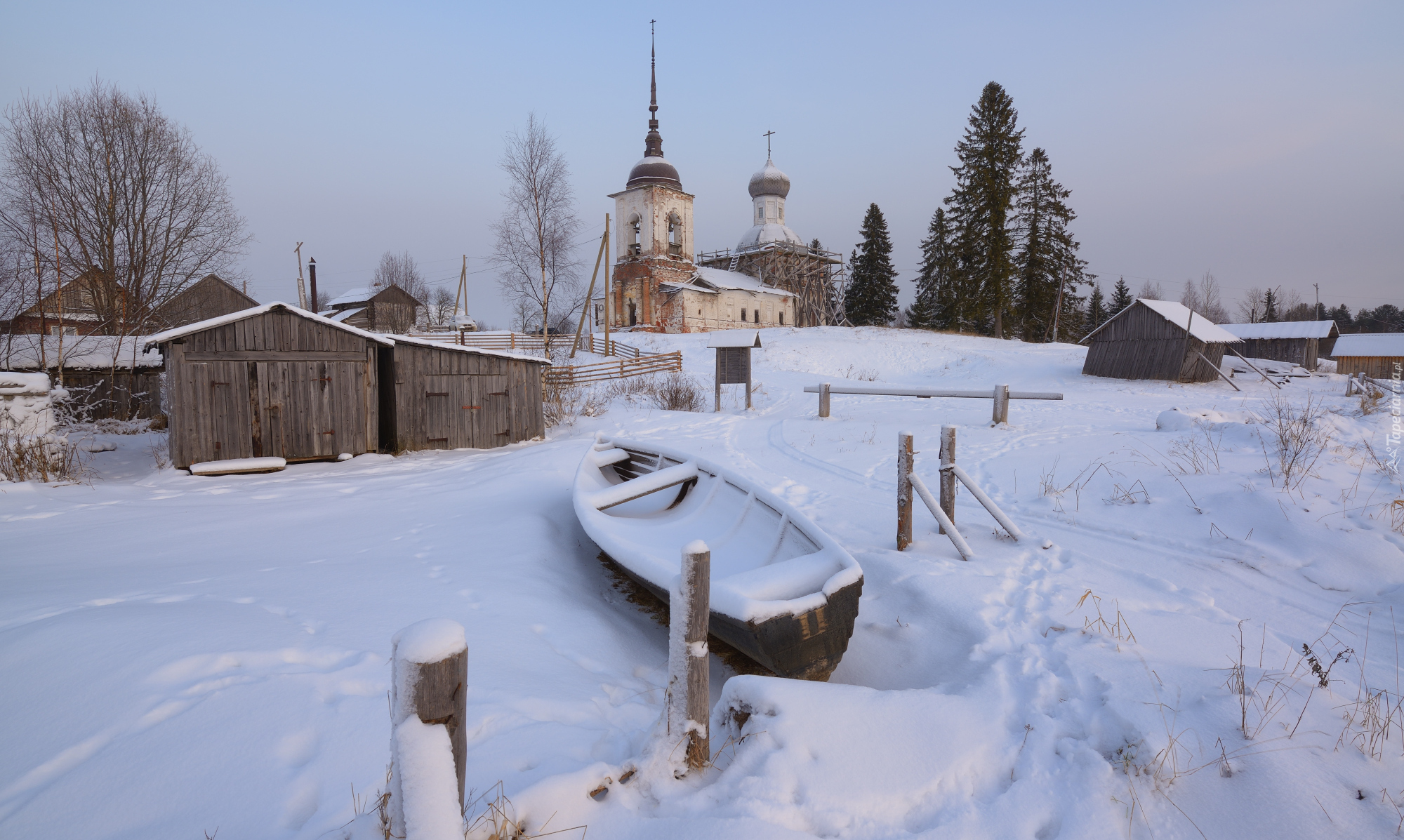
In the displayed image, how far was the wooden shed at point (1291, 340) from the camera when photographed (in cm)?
2931

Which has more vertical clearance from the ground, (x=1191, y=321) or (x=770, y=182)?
(x=770, y=182)

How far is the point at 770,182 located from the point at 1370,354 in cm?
3727

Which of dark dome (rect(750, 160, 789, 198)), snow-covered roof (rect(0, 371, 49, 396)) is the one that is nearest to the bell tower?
dark dome (rect(750, 160, 789, 198))

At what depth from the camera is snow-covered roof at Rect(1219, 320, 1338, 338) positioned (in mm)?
29406

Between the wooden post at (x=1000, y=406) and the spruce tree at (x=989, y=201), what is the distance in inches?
1052

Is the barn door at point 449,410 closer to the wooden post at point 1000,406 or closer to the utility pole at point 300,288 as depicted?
the wooden post at point 1000,406

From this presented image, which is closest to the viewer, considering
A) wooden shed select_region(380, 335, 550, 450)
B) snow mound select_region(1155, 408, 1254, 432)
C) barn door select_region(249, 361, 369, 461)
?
snow mound select_region(1155, 408, 1254, 432)

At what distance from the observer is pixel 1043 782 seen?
9.80 feet

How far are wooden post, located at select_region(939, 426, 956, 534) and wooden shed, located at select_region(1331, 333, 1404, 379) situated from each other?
37.5 m

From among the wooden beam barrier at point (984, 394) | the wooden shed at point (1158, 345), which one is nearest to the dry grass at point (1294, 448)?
the wooden beam barrier at point (984, 394)

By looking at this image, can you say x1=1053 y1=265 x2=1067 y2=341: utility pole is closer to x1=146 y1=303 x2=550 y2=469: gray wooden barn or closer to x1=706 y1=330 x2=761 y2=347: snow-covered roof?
x1=706 y1=330 x2=761 y2=347: snow-covered roof

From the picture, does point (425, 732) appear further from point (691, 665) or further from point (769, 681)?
point (769, 681)

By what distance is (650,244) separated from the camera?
129ft

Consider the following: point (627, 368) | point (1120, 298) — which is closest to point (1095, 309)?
point (1120, 298)
